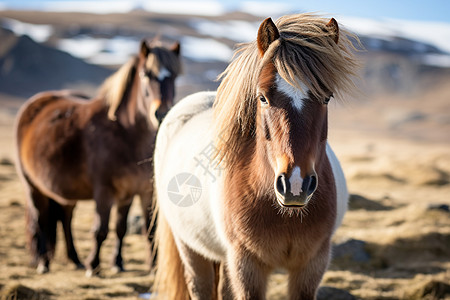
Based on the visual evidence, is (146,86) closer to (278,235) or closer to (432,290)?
(278,235)

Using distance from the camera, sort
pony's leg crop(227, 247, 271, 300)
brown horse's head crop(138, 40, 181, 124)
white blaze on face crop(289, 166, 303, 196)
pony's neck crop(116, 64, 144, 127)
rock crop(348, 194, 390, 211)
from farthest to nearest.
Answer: rock crop(348, 194, 390, 211) → pony's neck crop(116, 64, 144, 127) → brown horse's head crop(138, 40, 181, 124) → pony's leg crop(227, 247, 271, 300) → white blaze on face crop(289, 166, 303, 196)

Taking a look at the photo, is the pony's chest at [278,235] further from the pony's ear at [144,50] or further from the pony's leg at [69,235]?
the pony's leg at [69,235]

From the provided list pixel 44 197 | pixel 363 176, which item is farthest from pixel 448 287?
pixel 363 176

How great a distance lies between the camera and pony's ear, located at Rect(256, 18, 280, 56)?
2.26 m

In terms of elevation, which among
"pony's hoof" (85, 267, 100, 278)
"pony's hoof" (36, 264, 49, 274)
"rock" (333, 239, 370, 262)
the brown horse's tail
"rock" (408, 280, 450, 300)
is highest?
the brown horse's tail

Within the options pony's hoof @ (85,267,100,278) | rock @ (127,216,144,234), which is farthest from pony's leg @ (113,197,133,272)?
rock @ (127,216,144,234)

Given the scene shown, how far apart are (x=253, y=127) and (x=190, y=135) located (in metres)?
0.97

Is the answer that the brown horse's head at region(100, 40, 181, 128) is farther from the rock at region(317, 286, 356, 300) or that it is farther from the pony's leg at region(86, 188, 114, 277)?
the rock at region(317, 286, 356, 300)

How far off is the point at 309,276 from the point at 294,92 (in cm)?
111

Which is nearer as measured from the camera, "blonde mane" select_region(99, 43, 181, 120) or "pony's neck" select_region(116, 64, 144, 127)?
"blonde mane" select_region(99, 43, 181, 120)

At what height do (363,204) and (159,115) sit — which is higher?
(159,115)

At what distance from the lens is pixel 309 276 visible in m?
2.55

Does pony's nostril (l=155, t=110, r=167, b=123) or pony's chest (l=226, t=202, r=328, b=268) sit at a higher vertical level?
pony's chest (l=226, t=202, r=328, b=268)

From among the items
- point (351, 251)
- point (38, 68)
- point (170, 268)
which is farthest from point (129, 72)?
point (38, 68)
